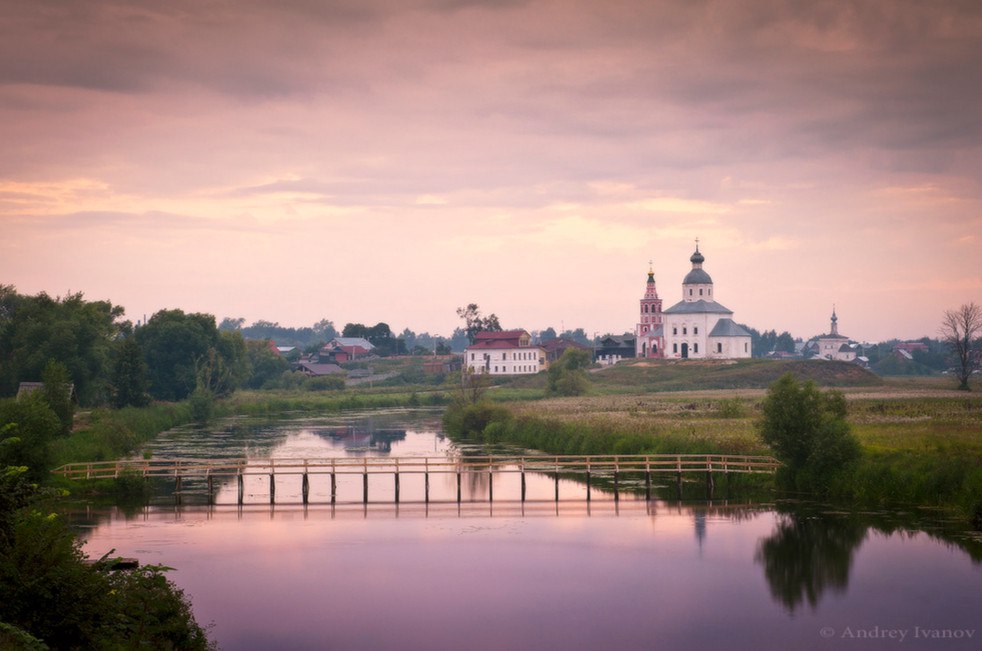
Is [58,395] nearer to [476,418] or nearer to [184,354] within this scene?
[476,418]

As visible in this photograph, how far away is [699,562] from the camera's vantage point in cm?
4006

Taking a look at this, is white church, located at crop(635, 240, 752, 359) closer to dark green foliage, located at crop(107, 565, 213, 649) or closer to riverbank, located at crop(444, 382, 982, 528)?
riverbank, located at crop(444, 382, 982, 528)

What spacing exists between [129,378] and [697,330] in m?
91.7

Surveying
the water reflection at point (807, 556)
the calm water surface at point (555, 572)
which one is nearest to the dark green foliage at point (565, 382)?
the calm water surface at point (555, 572)

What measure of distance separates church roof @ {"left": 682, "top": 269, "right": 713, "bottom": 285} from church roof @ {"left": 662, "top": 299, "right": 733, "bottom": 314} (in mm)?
3385

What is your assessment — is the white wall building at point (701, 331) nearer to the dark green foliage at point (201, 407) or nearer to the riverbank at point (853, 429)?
the riverbank at point (853, 429)

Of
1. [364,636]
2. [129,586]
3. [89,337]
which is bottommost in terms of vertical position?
[364,636]

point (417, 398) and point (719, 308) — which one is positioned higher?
point (719, 308)

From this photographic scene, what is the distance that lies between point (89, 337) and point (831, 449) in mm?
66045

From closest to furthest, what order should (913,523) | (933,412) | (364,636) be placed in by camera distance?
(364,636) < (913,523) < (933,412)

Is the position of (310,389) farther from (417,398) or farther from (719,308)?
(719,308)

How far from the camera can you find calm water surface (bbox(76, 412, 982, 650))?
1246 inches

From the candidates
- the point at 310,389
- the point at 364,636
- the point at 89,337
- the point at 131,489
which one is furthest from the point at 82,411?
the point at 364,636

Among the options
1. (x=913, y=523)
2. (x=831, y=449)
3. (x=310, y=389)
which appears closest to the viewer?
(x=913, y=523)
